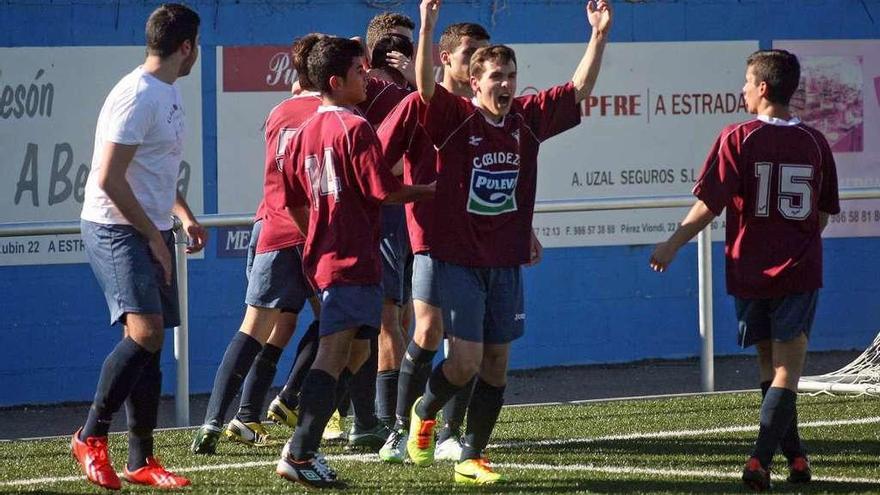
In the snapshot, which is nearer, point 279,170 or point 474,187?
point 474,187

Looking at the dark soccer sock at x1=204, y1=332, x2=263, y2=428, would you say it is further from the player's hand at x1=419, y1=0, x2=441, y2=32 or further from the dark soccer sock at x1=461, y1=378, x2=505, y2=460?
the player's hand at x1=419, y1=0, x2=441, y2=32

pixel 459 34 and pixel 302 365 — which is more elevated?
pixel 459 34

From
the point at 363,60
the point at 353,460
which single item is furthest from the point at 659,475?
the point at 363,60

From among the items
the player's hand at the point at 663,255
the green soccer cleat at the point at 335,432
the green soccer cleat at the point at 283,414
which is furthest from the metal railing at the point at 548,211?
the player's hand at the point at 663,255

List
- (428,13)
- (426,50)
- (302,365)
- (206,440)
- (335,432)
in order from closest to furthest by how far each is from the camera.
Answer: (428,13), (426,50), (206,440), (302,365), (335,432)

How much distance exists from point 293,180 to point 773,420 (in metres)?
2.11

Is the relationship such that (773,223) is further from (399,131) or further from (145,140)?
(145,140)

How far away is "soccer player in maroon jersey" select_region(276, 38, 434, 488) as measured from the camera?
6.06 metres

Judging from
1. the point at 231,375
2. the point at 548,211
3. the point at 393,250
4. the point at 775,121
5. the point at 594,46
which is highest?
the point at 594,46

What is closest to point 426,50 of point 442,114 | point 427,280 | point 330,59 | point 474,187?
point 442,114

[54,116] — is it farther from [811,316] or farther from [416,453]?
[811,316]

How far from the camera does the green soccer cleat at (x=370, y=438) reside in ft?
24.3

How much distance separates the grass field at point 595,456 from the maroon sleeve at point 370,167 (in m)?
1.18

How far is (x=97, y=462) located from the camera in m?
6.13
